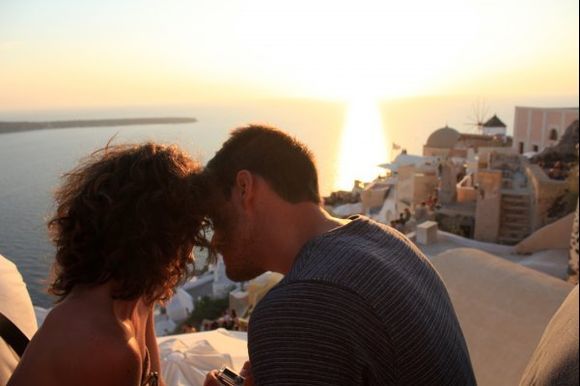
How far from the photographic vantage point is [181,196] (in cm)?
172

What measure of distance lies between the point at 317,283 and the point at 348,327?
0.45 feet

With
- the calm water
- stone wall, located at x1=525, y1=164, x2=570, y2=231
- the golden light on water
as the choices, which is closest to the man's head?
the calm water

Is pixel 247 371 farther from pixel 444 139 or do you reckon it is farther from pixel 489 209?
pixel 444 139

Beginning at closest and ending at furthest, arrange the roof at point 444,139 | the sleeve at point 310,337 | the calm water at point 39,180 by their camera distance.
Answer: the sleeve at point 310,337, the calm water at point 39,180, the roof at point 444,139

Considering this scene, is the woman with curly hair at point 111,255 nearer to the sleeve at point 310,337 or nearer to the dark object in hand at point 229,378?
the dark object in hand at point 229,378

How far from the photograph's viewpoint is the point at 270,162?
188 centimetres

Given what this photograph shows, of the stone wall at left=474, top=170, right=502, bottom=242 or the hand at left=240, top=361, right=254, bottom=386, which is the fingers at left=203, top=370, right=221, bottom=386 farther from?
the stone wall at left=474, top=170, right=502, bottom=242

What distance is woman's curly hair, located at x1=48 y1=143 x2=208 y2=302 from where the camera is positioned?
164cm

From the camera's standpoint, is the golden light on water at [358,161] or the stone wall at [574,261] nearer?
the stone wall at [574,261]

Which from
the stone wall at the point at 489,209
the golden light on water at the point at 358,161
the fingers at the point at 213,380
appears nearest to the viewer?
the fingers at the point at 213,380

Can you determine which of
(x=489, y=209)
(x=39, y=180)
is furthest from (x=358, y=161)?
(x=489, y=209)

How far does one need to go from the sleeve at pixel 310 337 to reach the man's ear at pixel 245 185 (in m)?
0.50

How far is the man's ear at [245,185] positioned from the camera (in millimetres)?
1866

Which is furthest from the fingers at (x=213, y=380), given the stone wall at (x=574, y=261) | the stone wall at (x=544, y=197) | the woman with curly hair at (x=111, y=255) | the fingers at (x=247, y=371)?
the stone wall at (x=544, y=197)
